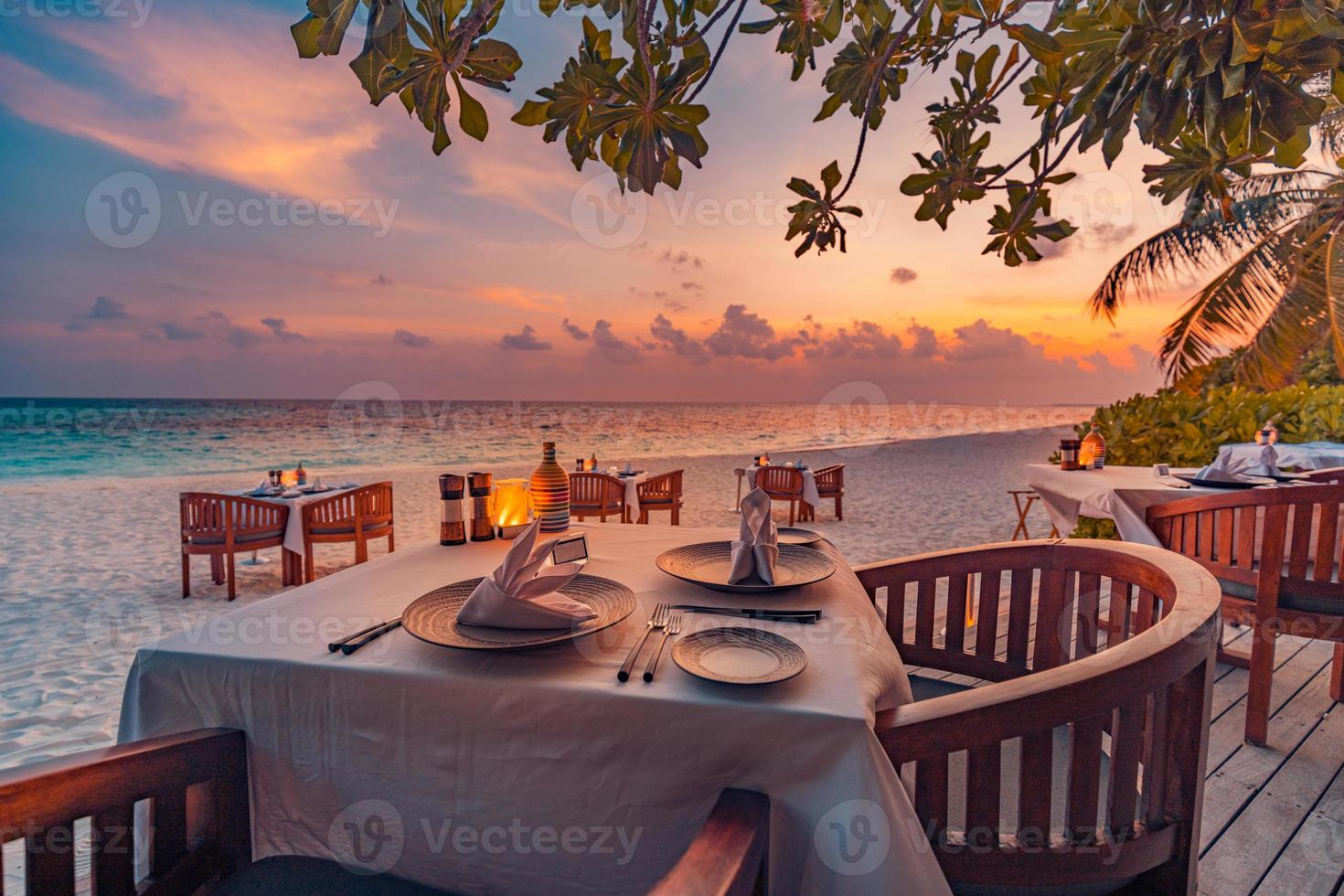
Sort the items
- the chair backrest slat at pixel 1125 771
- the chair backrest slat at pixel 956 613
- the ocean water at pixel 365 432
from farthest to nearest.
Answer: the ocean water at pixel 365 432 → the chair backrest slat at pixel 956 613 → the chair backrest slat at pixel 1125 771

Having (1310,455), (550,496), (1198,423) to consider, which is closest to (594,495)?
(550,496)

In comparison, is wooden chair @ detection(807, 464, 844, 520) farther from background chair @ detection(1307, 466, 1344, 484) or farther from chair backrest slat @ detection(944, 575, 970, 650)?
chair backrest slat @ detection(944, 575, 970, 650)

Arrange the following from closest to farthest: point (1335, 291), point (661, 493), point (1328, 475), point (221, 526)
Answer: point (1328, 475) < point (221, 526) < point (1335, 291) < point (661, 493)

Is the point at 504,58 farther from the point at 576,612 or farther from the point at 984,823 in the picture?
the point at 984,823

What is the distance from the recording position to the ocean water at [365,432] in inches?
723

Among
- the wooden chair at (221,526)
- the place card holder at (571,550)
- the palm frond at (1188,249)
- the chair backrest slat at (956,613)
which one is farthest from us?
the palm frond at (1188,249)

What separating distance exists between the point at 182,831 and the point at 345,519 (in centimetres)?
424

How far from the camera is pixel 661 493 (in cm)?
645

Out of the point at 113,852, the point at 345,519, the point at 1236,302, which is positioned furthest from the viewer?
the point at 1236,302

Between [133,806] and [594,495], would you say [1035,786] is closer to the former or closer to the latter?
[133,806]

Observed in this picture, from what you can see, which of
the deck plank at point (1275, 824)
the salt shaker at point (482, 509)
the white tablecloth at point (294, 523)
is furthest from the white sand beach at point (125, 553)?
the deck plank at point (1275, 824)

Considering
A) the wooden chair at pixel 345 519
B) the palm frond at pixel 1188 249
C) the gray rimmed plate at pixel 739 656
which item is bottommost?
the wooden chair at pixel 345 519

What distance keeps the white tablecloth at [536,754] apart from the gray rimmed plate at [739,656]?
0.07 ft

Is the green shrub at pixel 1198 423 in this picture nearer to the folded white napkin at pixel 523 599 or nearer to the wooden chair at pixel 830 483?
the wooden chair at pixel 830 483
